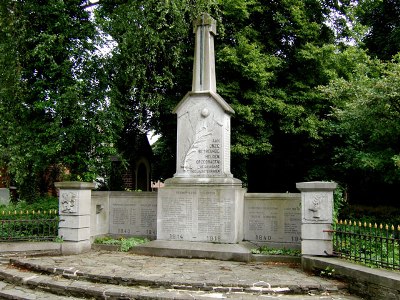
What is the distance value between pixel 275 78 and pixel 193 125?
740 centimetres

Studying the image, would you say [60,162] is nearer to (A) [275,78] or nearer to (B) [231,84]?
(B) [231,84]

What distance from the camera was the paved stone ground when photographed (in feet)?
23.7

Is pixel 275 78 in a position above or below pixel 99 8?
below

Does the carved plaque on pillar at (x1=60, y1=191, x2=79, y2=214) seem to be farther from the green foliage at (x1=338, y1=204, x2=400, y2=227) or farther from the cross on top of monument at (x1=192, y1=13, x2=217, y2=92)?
the green foliage at (x1=338, y1=204, x2=400, y2=227)

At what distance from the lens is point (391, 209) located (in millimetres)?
16938

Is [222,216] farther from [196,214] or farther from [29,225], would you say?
[29,225]

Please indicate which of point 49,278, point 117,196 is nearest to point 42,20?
point 117,196

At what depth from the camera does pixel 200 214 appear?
36.1 feet

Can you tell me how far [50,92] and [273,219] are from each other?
864cm

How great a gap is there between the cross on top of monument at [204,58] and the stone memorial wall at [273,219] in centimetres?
346

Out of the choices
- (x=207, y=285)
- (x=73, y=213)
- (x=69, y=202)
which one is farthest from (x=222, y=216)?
(x=69, y=202)

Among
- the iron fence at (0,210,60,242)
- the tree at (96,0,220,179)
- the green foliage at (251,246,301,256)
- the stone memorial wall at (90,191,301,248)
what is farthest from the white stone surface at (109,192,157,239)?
the tree at (96,0,220,179)

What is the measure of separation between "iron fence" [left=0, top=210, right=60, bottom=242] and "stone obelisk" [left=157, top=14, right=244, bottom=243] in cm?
293

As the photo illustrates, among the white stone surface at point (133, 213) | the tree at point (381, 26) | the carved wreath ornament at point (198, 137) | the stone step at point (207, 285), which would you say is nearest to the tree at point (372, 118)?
the carved wreath ornament at point (198, 137)
